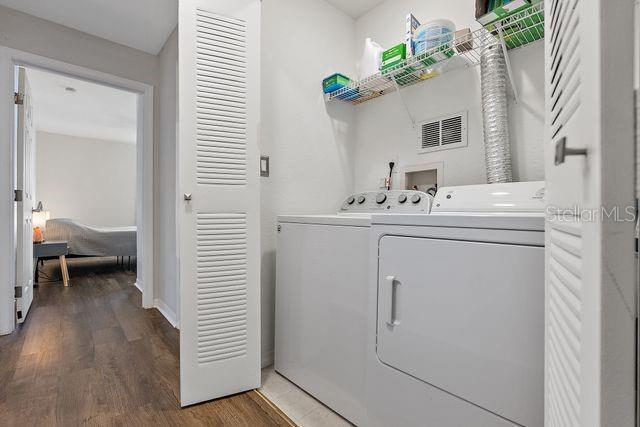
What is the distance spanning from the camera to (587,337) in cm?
41

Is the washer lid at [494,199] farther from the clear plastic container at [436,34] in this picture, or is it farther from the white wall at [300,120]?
the white wall at [300,120]

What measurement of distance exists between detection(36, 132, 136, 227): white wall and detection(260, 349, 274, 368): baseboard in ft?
21.5

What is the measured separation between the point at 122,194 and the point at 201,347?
6836 mm

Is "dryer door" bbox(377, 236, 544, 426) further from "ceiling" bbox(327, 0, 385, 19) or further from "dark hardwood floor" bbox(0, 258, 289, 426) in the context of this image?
"ceiling" bbox(327, 0, 385, 19)

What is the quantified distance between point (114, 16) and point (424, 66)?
2.42m

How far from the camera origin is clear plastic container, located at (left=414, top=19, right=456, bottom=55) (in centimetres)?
150

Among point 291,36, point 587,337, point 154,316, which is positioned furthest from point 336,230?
point 154,316

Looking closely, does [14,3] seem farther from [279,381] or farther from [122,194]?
Answer: [122,194]

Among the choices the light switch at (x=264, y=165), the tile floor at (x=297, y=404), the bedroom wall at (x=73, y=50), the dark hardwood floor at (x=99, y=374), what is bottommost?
the tile floor at (x=297, y=404)

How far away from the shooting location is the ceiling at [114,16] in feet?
7.27

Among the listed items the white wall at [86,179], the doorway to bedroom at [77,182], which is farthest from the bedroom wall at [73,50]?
the white wall at [86,179]

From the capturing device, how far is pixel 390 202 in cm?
175

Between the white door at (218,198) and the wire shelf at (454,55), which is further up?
the wire shelf at (454,55)

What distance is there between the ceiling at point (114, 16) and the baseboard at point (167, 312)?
7.88ft
